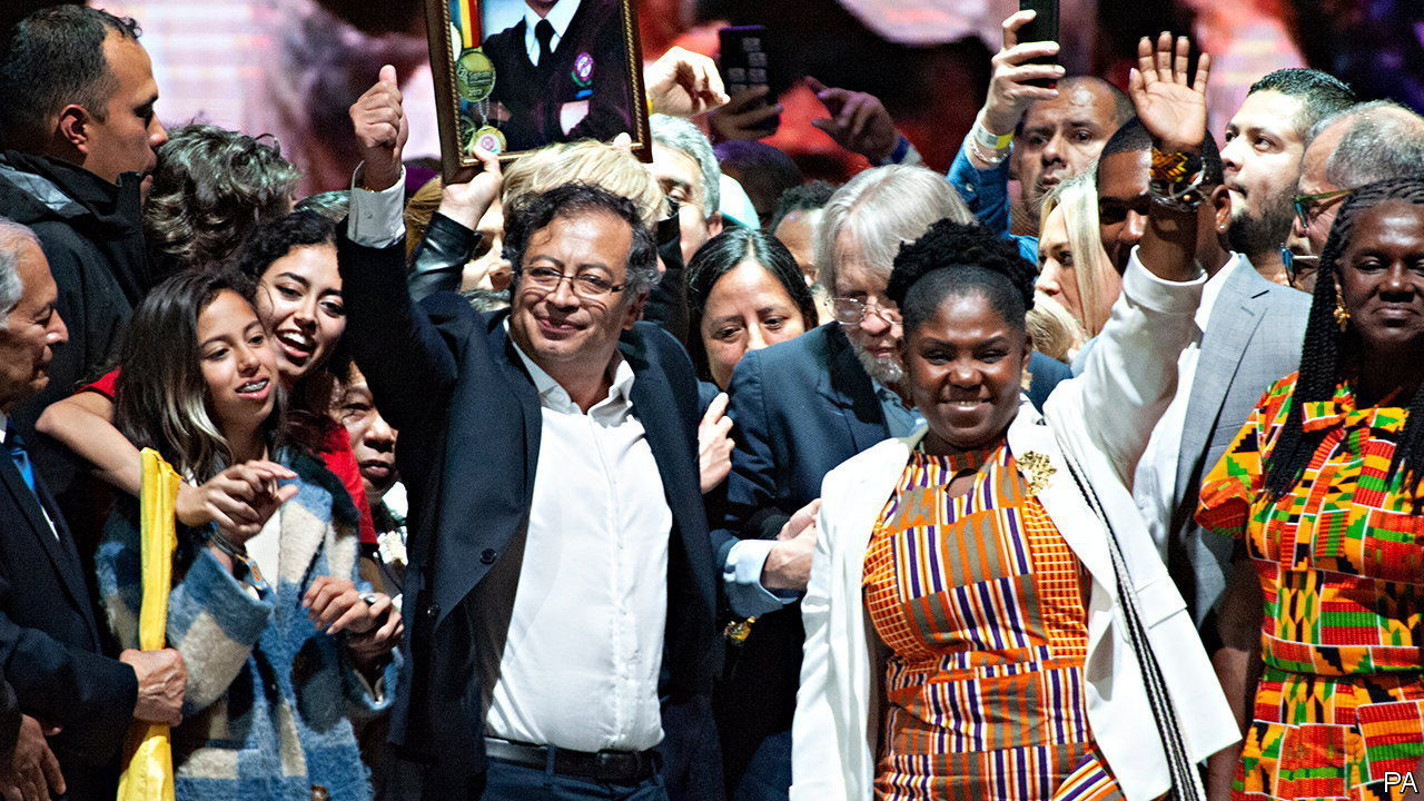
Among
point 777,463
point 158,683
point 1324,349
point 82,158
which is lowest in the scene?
point 158,683

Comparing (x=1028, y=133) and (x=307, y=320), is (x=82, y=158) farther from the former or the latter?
(x=1028, y=133)

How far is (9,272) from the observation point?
3.28m

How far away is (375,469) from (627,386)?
1.08m

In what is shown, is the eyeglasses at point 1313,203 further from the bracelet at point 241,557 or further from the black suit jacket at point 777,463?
the bracelet at point 241,557

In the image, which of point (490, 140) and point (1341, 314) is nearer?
point (1341, 314)

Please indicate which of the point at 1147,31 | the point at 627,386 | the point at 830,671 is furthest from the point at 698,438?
the point at 1147,31

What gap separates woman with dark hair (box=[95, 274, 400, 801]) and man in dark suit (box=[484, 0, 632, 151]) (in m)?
1.27

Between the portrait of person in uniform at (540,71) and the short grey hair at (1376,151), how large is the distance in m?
1.91

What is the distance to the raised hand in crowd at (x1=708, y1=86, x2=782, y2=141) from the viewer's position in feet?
20.2

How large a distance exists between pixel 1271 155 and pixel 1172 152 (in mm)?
1885

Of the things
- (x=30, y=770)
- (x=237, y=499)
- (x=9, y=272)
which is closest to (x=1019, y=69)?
(x=237, y=499)

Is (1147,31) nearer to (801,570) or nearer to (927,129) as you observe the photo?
(927,129)

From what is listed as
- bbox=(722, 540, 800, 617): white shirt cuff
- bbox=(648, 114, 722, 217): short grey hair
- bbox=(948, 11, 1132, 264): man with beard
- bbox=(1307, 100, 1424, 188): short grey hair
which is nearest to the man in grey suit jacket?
bbox=(1307, 100, 1424, 188): short grey hair

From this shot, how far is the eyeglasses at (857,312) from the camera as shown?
3799 millimetres
